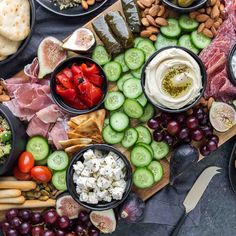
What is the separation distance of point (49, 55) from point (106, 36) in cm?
24

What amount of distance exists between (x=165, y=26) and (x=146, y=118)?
356mm

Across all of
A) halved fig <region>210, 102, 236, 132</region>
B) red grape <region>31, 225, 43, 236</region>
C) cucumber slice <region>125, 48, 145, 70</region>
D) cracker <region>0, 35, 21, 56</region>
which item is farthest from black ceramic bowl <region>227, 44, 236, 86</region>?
red grape <region>31, 225, 43, 236</region>

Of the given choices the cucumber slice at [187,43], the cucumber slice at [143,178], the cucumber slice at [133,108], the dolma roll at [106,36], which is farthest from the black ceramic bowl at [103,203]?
the cucumber slice at [187,43]

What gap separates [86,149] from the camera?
2.08 metres

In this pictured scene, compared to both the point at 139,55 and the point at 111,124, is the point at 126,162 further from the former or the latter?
the point at 139,55

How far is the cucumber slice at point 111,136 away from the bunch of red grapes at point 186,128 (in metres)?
0.12

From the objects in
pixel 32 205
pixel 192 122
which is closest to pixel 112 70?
pixel 192 122

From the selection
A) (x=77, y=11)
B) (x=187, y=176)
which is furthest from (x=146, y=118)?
(x=77, y=11)

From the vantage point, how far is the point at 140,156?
83.6 inches

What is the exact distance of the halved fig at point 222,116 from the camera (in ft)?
6.91

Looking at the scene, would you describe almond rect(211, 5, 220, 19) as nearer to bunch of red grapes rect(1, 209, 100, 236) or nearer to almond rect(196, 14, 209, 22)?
almond rect(196, 14, 209, 22)

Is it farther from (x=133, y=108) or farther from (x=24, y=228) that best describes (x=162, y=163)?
(x=24, y=228)

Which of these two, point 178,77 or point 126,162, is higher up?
point 178,77

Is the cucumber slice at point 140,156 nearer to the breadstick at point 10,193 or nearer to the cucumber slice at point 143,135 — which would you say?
the cucumber slice at point 143,135
